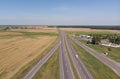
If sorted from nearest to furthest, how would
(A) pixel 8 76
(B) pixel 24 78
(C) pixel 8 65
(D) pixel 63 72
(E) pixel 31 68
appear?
1. (B) pixel 24 78
2. (A) pixel 8 76
3. (D) pixel 63 72
4. (E) pixel 31 68
5. (C) pixel 8 65

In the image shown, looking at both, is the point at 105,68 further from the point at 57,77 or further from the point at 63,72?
the point at 57,77

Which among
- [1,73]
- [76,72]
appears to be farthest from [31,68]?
[76,72]

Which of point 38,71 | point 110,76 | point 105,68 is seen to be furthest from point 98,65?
point 38,71

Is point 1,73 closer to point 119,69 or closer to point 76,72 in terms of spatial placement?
point 76,72

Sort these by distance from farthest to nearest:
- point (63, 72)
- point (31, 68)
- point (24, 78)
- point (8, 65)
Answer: point (8, 65)
point (31, 68)
point (63, 72)
point (24, 78)

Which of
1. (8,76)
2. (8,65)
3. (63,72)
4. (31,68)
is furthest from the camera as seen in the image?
(8,65)

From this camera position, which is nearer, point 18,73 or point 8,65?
point 18,73

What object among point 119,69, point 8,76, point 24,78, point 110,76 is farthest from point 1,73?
point 119,69

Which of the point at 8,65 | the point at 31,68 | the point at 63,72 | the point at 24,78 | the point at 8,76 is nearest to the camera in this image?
the point at 24,78

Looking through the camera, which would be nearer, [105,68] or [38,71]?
[38,71]
